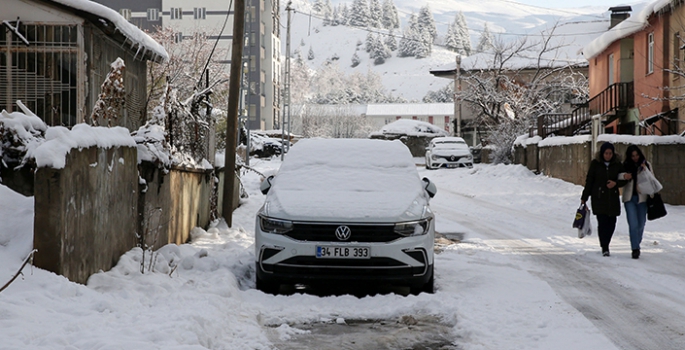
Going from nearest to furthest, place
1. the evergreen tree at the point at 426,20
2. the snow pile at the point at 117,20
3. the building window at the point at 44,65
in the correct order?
1. the snow pile at the point at 117,20
2. the building window at the point at 44,65
3. the evergreen tree at the point at 426,20

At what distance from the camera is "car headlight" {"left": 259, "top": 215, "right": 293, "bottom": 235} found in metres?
7.54

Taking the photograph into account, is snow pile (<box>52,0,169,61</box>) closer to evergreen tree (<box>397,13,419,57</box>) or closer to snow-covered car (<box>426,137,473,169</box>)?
snow-covered car (<box>426,137,473,169</box>)

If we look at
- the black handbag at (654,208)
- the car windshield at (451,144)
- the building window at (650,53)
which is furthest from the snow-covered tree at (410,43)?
the black handbag at (654,208)

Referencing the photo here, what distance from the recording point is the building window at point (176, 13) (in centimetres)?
7394

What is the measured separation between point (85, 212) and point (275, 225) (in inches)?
76.0

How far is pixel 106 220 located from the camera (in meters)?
7.18

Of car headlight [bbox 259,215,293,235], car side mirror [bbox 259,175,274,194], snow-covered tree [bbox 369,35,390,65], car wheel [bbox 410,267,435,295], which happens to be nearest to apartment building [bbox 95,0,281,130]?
car side mirror [bbox 259,175,274,194]

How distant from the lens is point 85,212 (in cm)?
646

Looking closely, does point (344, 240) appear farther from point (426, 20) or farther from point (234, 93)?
point (426, 20)

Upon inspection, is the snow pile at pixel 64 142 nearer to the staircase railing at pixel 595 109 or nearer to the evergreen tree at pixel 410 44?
the staircase railing at pixel 595 109

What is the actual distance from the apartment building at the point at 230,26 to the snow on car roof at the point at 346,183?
58.5m

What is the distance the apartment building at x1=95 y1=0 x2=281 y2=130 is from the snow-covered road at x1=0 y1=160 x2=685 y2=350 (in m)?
59.4

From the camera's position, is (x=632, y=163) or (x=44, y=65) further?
(x=44, y=65)

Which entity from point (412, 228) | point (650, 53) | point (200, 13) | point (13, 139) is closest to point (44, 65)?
point (13, 139)
